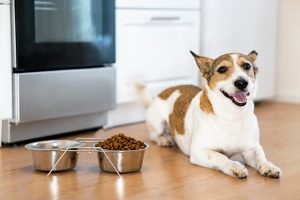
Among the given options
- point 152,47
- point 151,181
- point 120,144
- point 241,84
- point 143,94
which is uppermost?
point 152,47

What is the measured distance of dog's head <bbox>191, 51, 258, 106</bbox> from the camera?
7.73 ft

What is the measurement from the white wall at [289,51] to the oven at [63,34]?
6.33 ft

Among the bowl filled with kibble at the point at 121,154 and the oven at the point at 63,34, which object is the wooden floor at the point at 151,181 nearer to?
the bowl filled with kibble at the point at 121,154

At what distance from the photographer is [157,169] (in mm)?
2439

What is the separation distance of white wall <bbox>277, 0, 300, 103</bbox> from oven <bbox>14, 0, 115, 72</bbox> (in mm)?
1928

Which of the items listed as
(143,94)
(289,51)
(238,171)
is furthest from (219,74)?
(289,51)

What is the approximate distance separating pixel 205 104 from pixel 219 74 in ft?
0.54

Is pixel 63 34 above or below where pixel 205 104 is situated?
above

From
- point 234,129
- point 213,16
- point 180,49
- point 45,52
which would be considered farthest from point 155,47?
point 234,129

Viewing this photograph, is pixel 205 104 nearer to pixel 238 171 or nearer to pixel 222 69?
pixel 222 69

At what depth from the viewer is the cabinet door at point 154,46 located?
348cm

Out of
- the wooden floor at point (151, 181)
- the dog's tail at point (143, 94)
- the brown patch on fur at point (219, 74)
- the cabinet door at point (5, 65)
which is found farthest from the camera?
the dog's tail at point (143, 94)

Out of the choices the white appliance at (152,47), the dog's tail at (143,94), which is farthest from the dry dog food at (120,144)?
the white appliance at (152,47)

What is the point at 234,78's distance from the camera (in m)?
2.36
